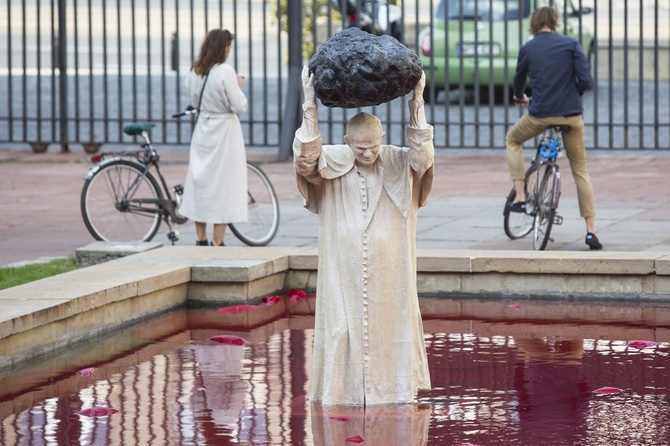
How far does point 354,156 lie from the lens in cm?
542

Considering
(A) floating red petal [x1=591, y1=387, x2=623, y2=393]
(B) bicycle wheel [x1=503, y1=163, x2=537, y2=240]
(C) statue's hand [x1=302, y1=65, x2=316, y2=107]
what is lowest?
(A) floating red petal [x1=591, y1=387, x2=623, y2=393]

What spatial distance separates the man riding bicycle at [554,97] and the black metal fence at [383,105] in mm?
3379

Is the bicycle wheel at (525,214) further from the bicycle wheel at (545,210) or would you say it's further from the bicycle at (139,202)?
the bicycle at (139,202)

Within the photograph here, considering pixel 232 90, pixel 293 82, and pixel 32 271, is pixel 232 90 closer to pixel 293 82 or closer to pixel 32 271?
pixel 32 271

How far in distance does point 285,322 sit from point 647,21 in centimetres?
2133

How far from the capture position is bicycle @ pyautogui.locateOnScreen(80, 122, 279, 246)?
963 centimetres

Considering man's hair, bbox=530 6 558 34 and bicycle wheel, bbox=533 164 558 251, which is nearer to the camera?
bicycle wheel, bbox=533 164 558 251

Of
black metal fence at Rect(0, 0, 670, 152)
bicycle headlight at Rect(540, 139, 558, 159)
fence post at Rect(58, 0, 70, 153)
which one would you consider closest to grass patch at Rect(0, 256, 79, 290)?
bicycle headlight at Rect(540, 139, 558, 159)

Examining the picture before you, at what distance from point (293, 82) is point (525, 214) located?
237 inches

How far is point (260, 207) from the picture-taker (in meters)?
9.99

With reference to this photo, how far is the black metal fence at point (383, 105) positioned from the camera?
1509 cm

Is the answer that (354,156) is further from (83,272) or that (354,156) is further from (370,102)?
(83,272)

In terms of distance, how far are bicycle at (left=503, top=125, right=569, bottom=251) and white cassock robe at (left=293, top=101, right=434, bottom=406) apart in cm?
384

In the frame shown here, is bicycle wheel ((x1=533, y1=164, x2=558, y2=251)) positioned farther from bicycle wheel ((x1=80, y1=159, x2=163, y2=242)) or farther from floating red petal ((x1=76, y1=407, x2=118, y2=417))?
floating red petal ((x1=76, y1=407, x2=118, y2=417))
